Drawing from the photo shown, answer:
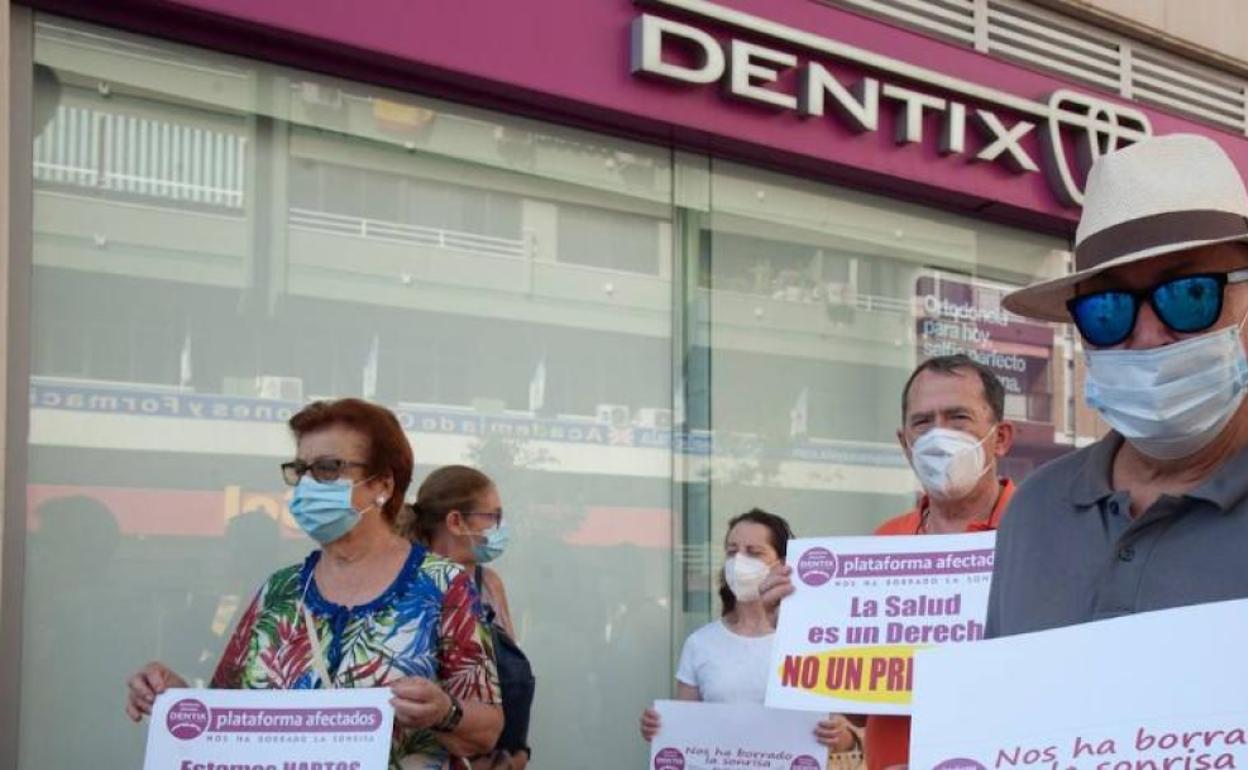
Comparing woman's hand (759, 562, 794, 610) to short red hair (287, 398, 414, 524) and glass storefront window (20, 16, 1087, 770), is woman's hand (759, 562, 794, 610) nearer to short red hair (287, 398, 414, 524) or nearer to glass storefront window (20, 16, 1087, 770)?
short red hair (287, 398, 414, 524)

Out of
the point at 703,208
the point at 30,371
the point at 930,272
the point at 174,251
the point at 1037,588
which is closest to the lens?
the point at 1037,588

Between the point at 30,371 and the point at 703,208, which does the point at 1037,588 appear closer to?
the point at 30,371

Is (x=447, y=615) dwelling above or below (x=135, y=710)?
above

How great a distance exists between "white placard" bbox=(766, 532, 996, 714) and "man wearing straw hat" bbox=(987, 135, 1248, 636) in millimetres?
1343

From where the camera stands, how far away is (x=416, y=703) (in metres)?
3.06

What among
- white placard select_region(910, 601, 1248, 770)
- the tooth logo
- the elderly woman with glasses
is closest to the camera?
white placard select_region(910, 601, 1248, 770)

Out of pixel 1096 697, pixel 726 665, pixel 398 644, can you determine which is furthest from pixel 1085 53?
pixel 1096 697

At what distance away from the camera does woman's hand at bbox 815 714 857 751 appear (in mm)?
4254

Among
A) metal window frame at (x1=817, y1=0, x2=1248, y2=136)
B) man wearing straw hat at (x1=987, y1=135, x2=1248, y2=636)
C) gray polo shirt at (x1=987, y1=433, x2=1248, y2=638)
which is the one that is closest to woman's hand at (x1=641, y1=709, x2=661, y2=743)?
gray polo shirt at (x1=987, y1=433, x2=1248, y2=638)

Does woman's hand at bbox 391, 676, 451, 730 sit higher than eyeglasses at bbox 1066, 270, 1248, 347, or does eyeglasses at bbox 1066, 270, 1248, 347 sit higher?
eyeglasses at bbox 1066, 270, 1248, 347

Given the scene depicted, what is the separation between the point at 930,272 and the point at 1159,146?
586 cm

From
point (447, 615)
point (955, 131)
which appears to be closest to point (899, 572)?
point (447, 615)

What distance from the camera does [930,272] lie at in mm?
7758

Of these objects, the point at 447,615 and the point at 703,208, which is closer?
the point at 447,615
